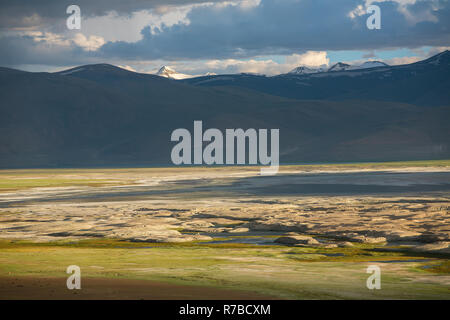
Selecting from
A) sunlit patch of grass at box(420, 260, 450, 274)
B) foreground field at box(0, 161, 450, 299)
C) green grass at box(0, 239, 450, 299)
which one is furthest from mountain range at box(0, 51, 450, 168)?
sunlit patch of grass at box(420, 260, 450, 274)

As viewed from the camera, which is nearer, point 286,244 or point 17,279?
point 17,279

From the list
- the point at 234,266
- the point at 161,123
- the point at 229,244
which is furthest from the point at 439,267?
the point at 161,123

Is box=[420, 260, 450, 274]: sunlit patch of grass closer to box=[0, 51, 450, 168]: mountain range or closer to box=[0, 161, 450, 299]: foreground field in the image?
box=[0, 161, 450, 299]: foreground field

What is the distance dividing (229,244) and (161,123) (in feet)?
439

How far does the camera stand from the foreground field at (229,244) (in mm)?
18984

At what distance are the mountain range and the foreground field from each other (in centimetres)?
8326

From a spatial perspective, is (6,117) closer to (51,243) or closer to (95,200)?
(95,200)

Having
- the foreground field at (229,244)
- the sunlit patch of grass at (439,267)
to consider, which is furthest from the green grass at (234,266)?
the sunlit patch of grass at (439,267)
